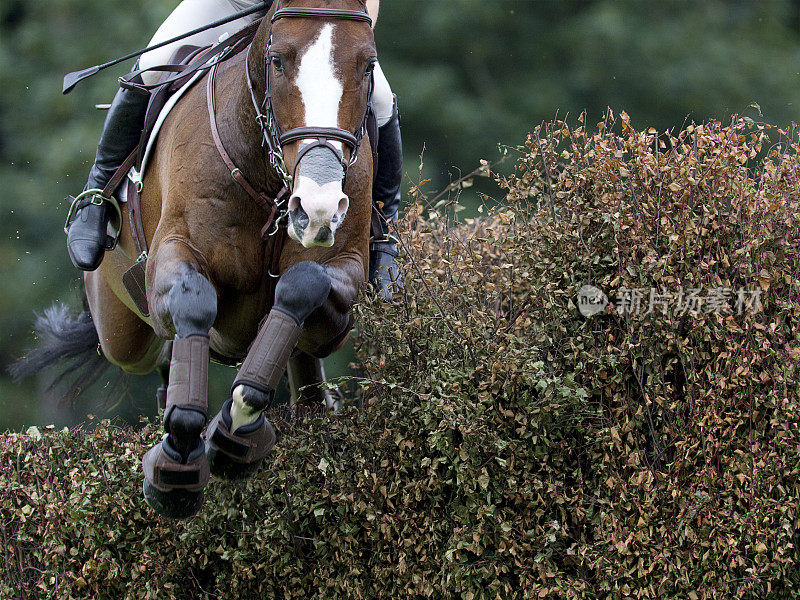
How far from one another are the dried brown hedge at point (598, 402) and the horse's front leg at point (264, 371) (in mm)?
280

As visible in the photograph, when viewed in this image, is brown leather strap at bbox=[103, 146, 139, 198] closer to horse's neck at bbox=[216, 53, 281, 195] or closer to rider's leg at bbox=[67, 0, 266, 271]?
rider's leg at bbox=[67, 0, 266, 271]

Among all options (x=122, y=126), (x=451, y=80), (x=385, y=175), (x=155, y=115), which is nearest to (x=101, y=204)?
(x=122, y=126)

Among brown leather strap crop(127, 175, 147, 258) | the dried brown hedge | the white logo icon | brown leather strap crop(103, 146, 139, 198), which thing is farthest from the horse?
the white logo icon

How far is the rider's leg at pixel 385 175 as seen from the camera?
4785 mm

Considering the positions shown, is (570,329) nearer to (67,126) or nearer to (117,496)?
(117,496)

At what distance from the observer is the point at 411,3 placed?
13.4 meters

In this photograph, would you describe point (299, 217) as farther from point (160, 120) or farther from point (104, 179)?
point (104, 179)

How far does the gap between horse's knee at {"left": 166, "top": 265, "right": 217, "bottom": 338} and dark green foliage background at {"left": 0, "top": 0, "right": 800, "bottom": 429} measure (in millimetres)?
8065

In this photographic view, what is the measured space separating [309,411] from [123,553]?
40.3 inches

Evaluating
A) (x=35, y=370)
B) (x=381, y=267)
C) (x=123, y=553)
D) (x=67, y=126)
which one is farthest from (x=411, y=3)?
(x=123, y=553)

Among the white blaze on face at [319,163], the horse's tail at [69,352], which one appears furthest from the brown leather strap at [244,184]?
the horse's tail at [69,352]

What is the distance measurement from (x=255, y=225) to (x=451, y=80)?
358 inches

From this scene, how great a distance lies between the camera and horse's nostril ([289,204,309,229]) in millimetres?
3330

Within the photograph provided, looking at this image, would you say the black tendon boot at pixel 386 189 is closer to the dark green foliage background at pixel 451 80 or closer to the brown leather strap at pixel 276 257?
the brown leather strap at pixel 276 257
